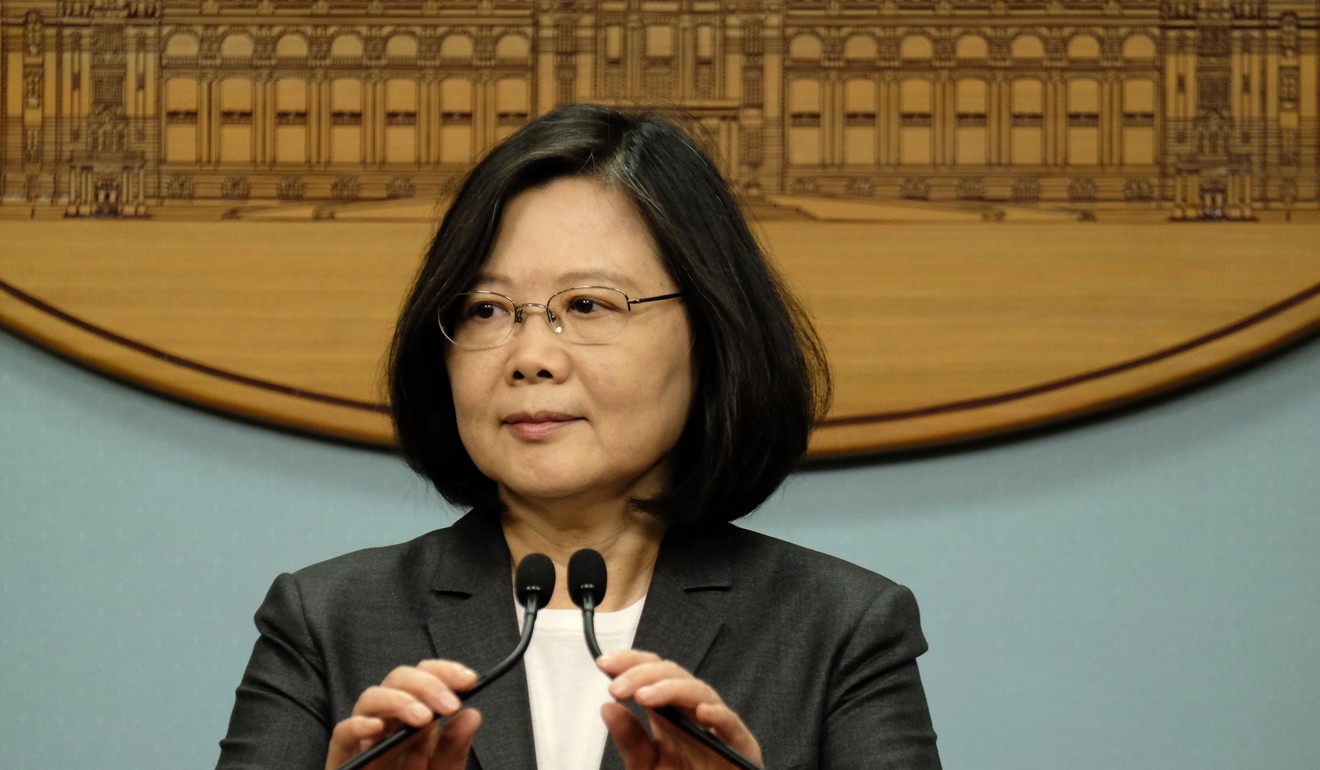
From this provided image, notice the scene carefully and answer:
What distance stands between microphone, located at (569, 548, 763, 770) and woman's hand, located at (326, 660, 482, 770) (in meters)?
0.09

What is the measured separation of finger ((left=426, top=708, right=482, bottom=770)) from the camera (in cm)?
112

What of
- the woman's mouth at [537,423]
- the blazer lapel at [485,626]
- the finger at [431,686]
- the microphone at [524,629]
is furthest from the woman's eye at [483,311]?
the finger at [431,686]

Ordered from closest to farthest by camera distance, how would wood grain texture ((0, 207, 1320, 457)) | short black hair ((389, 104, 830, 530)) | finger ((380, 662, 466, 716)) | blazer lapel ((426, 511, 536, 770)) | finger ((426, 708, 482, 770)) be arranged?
finger ((380, 662, 466, 716))
finger ((426, 708, 482, 770))
blazer lapel ((426, 511, 536, 770))
short black hair ((389, 104, 830, 530))
wood grain texture ((0, 207, 1320, 457))

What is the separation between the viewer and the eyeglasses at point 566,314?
53.1 inches

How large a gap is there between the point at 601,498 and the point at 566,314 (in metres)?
0.18

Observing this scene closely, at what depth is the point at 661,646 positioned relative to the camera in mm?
1360

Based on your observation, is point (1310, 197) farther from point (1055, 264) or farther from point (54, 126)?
point (54, 126)

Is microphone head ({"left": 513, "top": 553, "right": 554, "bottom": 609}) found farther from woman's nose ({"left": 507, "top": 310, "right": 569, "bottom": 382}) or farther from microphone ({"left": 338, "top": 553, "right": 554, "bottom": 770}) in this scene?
→ woman's nose ({"left": 507, "top": 310, "right": 569, "bottom": 382})

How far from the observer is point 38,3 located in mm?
2020

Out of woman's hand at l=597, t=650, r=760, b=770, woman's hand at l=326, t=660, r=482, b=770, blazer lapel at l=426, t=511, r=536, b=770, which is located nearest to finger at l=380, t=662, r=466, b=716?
woman's hand at l=326, t=660, r=482, b=770

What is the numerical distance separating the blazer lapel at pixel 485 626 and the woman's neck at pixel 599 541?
0.10 ft

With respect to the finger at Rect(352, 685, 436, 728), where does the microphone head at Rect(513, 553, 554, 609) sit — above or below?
above

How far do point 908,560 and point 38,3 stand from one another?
1.35 meters

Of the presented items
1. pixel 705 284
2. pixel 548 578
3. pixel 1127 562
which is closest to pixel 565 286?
pixel 705 284
